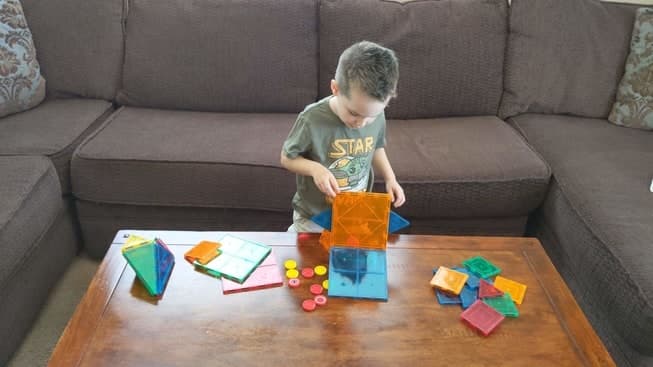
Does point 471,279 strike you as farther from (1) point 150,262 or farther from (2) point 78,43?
(2) point 78,43

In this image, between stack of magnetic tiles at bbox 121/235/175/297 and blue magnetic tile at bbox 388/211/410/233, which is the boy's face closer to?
blue magnetic tile at bbox 388/211/410/233

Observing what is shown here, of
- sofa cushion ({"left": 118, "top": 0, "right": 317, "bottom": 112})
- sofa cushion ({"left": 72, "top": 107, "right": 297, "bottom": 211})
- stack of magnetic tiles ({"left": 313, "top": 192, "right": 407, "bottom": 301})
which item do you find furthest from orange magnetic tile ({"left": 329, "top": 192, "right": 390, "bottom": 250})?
sofa cushion ({"left": 118, "top": 0, "right": 317, "bottom": 112})

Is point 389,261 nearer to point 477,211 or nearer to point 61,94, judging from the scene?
point 477,211

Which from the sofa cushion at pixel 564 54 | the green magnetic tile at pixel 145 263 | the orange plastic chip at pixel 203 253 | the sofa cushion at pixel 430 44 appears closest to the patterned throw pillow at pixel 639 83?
the sofa cushion at pixel 564 54

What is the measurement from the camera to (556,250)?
1.38 m

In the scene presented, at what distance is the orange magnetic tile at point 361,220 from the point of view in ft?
3.03

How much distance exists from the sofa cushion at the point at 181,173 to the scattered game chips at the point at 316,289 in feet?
1.72

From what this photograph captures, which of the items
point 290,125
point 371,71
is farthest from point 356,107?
point 290,125

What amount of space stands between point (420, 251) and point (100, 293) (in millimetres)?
630

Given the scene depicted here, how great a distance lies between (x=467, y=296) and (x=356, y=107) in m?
0.41

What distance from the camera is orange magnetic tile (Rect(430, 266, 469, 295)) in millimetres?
868

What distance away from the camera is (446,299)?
2.81ft

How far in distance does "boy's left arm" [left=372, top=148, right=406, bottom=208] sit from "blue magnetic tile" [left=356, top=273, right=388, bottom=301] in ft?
0.71

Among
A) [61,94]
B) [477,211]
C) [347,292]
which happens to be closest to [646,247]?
[477,211]
